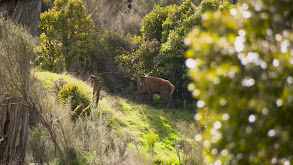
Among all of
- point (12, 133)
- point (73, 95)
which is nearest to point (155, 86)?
point (73, 95)

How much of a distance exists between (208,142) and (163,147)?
839 centimetres

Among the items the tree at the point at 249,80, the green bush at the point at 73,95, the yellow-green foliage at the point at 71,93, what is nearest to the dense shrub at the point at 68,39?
the yellow-green foliage at the point at 71,93

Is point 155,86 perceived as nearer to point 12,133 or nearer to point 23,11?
point 23,11

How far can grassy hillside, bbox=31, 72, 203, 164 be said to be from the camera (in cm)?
799

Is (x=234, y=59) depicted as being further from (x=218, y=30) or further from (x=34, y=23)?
(x=34, y=23)

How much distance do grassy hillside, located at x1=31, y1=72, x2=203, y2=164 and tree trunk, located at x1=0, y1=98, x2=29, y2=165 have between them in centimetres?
146

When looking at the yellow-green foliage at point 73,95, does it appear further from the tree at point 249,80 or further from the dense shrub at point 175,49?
the tree at point 249,80

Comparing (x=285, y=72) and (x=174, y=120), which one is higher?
(x=285, y=72)

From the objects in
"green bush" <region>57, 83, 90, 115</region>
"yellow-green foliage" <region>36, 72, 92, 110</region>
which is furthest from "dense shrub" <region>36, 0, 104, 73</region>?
"green bush" <region>57, 83, 90, 115</region>

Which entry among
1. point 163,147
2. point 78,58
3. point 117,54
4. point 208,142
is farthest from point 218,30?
point 117,54

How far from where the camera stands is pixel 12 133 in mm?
6430

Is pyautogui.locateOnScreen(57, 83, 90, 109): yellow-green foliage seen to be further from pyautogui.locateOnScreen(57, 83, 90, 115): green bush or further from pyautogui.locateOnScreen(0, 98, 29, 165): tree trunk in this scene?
pyautogui.locateOnScreen(0, 98, 29, 165): tree trunk

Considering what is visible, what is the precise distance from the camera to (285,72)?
4.95ft

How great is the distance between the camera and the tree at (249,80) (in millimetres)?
1515
